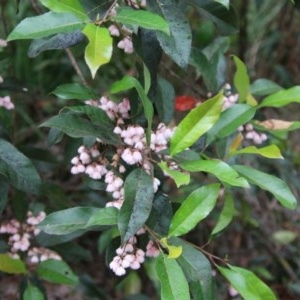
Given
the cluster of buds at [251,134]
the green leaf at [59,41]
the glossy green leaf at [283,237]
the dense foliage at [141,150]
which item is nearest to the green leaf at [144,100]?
the dense foliage at [141,150]

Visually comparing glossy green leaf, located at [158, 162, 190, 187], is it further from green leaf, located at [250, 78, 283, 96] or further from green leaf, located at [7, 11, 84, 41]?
green leaf, located at [250, 78, 283, 96]

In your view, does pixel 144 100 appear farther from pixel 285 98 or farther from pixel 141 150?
pixel 285 98

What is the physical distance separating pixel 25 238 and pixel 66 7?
59 centimetres

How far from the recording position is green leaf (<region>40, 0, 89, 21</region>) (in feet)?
2.86

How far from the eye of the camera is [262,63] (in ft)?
8.25

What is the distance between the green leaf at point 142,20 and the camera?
85cm

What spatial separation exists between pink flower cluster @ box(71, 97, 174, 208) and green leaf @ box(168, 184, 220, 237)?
0.06 m

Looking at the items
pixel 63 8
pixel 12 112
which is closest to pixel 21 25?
pixel 63 8

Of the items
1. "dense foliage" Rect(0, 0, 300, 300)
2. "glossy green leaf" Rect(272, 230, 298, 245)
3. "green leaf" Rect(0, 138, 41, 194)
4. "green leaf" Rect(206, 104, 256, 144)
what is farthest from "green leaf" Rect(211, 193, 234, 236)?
"glossy green leaf" Rect(272, 230, 298, 245)

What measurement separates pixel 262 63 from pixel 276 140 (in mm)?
1034

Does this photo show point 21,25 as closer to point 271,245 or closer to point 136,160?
point 136,160

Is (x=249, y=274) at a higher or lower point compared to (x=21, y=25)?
lower

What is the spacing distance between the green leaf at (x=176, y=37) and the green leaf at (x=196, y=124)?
0.07 metres

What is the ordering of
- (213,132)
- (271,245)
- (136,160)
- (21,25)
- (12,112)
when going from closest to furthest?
(21,25) < (136,160) < (213,132) < (12,112) < (271,245)
